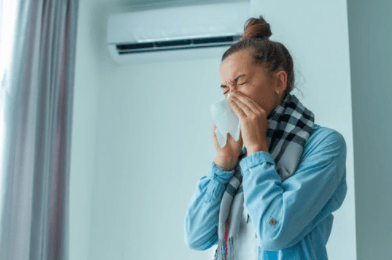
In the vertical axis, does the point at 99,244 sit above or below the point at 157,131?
below

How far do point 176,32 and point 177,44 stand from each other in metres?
0.08

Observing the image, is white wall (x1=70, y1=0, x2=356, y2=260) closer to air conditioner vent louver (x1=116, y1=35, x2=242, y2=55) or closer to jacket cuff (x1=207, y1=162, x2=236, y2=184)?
air conditioner vent louver (x1=116, y1=35, x2=242, y2=55)

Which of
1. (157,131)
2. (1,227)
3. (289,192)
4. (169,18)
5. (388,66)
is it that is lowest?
(1,227)

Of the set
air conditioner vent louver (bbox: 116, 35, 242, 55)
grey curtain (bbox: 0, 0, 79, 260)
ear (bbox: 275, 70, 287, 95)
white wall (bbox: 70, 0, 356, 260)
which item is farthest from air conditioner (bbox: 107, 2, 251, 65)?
Answer: ear (bbox: 275, 70, 287, 95)

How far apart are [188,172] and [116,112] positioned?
68cm

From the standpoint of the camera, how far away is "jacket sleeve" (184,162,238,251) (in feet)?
3.24

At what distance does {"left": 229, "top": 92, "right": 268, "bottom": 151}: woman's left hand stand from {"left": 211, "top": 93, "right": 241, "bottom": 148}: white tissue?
0.12ft

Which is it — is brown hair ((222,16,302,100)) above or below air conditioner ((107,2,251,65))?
below

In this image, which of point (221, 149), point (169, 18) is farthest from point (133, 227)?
point (221, 149)

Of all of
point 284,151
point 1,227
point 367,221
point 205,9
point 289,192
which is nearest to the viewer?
point 289,192

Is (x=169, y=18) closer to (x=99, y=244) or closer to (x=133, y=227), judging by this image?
(x=133, y=227)

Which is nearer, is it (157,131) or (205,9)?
(205,9)

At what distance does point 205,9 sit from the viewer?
90.5 inches

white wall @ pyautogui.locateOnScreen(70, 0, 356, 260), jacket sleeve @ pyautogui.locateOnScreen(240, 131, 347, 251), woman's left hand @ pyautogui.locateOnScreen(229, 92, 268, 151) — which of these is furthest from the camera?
white wall @ pyautogui.locateOnScreen(70, 0, 356, 260)
